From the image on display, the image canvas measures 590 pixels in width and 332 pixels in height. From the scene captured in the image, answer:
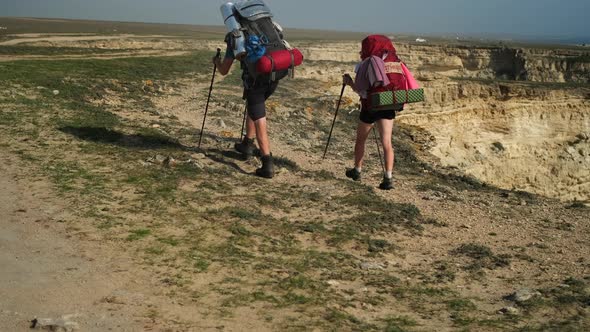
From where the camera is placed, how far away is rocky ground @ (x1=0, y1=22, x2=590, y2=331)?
4.46m

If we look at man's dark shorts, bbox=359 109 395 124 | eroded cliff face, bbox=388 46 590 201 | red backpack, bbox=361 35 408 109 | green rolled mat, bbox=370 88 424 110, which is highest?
red backpack, bbox=361 35 408 109

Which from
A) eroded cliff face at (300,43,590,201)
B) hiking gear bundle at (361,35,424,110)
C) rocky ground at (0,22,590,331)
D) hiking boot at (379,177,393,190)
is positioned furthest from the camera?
eroded cliff face at (300,43,590,201)

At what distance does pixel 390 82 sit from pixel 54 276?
4837 mm

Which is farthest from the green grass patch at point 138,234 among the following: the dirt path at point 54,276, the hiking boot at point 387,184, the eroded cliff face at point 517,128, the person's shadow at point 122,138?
the eroded cliff face at point 517,128

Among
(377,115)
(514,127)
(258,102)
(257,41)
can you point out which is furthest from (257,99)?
(514,127)

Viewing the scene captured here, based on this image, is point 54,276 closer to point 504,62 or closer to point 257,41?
point 257,41

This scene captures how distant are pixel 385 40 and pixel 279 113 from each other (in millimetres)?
6420

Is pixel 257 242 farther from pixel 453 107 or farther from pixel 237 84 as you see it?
pixel 453 107

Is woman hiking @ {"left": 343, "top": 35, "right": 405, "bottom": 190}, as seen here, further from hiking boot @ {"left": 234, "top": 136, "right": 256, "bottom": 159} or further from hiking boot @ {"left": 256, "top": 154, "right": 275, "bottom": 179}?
hiking boot @ {"left": 234, "top": 136, "right": 256, "bottom": 159}

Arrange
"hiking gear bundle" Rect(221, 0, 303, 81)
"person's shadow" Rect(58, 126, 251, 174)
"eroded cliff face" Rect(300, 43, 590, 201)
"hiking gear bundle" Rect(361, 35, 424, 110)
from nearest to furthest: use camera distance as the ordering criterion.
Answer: "hiking gear bundle" Rect(221, 0, 303, 81) → "hiking gear bundle" Rect(361, 35, 424, 110) → "person's shadow" Rect(58, 126, 251, 174) → "eroded cliff face" Rect(300, 43, 590, 201)

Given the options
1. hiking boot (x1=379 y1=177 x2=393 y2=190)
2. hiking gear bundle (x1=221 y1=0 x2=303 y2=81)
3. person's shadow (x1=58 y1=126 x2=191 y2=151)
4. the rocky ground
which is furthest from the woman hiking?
person's shadow (x1=58 y1=126 x2=191 y2=151)

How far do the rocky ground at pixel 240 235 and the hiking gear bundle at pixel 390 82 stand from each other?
1332 mm

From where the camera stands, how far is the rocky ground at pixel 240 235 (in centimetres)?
446

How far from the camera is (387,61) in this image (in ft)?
25.2
